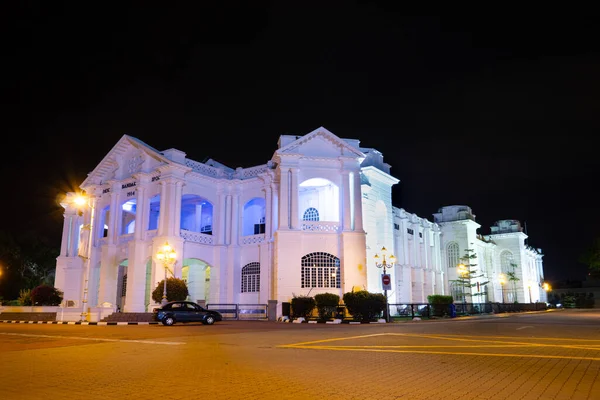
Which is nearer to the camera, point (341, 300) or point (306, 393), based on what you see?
point (306, 393)

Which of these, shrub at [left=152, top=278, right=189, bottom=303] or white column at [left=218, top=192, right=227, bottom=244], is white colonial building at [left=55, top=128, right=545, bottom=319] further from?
shrub at [left=152, top=278, right=189, bottom=303]

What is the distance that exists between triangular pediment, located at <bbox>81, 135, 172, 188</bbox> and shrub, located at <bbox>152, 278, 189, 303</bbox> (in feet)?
29.8

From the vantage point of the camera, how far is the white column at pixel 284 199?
31.8 metres

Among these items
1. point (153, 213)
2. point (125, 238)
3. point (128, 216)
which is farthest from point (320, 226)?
point (128, 216)

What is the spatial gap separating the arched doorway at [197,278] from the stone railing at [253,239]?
3878 millimetres

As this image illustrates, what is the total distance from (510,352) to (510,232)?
62381mm

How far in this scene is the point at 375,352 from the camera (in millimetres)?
10945

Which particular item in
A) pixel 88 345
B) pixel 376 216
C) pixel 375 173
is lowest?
pixel 88 345

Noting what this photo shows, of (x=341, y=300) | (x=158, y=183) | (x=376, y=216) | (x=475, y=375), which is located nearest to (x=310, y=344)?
(x=475, y=375)

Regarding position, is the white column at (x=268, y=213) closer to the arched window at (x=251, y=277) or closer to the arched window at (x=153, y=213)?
the arched window at (x=251, y=277)

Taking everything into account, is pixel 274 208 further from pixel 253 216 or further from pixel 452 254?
pixel 452 254

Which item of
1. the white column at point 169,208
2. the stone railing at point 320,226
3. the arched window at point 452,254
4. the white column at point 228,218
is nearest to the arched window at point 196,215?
the white column at point 228,218

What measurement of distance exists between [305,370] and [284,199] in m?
24.2

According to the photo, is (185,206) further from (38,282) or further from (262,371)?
(262,371)
